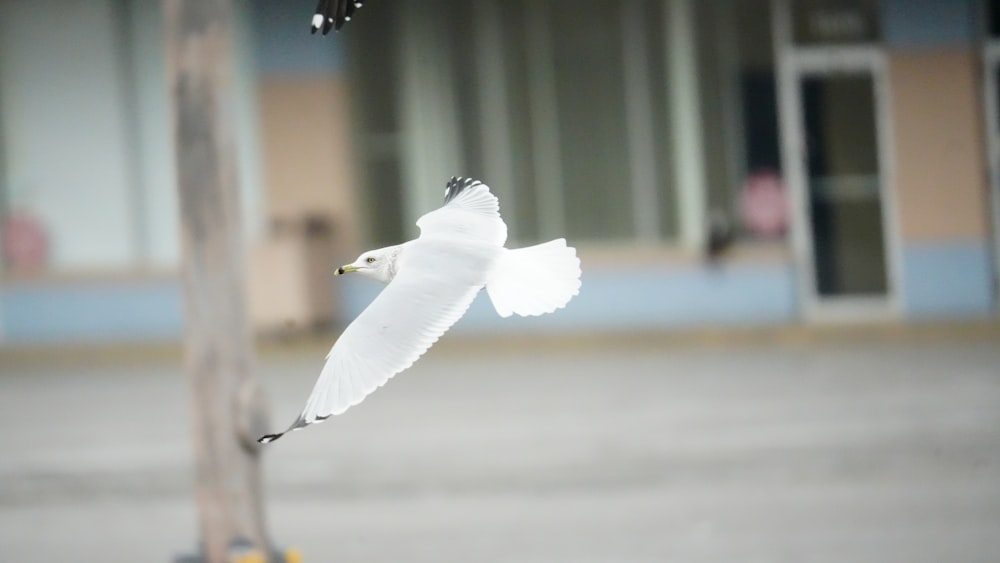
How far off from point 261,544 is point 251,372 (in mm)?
715

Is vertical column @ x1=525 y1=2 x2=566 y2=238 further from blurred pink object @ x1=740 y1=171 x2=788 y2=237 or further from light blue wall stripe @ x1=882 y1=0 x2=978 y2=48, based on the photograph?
light blue wall stripe @ x1=882 y1=0 x2=978 y2=48

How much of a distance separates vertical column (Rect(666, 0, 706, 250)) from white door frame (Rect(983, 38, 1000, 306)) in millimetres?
2718

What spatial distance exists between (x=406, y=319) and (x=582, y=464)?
31.3ft

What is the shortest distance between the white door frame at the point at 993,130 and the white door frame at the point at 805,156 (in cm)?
90

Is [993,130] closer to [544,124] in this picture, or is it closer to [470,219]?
[544,124]

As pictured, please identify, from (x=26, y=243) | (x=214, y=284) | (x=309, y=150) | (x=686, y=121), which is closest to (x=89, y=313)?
(x=26, y=243)

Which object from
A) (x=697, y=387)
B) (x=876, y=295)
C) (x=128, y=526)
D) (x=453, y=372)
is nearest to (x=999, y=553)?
(x=128, y=526)

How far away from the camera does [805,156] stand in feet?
58.6

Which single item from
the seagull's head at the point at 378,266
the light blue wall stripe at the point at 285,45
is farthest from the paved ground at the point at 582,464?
the seagull's head at the point at 378,266

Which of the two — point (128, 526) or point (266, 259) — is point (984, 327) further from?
point (128, 526)

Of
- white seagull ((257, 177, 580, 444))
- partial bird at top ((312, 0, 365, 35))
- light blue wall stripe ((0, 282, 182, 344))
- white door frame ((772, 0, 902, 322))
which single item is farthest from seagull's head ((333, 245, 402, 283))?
light blue wall stripe ((0, 282, 182, 344))

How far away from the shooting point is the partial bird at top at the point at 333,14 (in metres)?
1.62

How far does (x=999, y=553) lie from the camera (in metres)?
8.58

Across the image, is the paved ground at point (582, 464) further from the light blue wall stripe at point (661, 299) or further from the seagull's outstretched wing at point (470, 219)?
the seagull's outstretched wing at point (470, 219)
